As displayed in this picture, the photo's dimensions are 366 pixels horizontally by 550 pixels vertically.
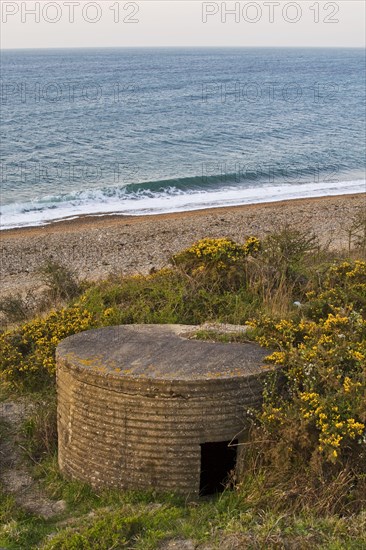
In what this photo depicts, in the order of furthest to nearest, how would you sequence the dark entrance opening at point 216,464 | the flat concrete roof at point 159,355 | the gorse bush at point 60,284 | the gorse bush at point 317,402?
the gorse bush at point 60,284 → the dark entrance opening at point 216,464 → the flat concrete roof at point 159,355 → the gorse bush at point 317,402

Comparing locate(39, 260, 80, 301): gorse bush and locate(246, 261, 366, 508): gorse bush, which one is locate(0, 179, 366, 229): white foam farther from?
locate(246, 261, 366, 508): gorse bush

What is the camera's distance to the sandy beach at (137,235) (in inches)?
647

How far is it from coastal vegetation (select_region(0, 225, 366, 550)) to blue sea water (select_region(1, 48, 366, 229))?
1560cm

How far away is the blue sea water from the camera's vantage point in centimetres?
2677

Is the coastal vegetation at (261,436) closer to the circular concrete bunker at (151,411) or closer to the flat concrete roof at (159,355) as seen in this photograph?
the circular concrete bunker at (151,411)

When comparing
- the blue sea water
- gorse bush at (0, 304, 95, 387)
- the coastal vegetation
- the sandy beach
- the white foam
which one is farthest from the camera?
the blue sea water

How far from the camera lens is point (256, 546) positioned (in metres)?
4.83

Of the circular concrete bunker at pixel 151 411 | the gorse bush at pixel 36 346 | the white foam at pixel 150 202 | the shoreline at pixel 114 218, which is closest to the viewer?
the circular concrete bunker at pixel 151 411

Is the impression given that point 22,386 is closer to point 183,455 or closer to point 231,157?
point 183,455

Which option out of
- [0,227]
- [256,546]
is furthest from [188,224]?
[256,546]

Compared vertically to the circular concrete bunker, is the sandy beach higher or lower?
lower

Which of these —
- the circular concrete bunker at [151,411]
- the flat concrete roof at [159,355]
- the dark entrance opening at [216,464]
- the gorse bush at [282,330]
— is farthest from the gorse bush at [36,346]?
the dark entrance opening at [216,464]

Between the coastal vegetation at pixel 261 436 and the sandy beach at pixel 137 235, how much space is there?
6037 mm

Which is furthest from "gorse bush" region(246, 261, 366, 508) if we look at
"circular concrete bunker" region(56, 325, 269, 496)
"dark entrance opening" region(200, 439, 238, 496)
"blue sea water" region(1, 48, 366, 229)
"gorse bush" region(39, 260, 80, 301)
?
"blue sea water" region(1, 48, 366, 229)
